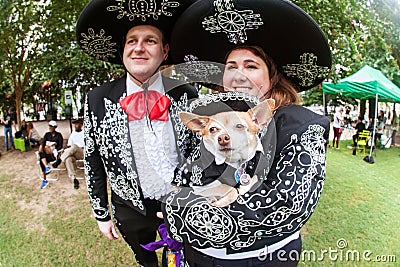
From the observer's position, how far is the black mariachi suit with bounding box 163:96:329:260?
33.2 inches

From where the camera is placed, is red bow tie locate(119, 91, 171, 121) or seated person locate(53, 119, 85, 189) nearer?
red bow tie locate(119, 91, 171, 121)

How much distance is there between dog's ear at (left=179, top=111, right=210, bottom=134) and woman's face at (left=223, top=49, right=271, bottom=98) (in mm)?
159

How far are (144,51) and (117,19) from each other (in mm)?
231

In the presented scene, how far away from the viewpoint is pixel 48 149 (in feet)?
20.2

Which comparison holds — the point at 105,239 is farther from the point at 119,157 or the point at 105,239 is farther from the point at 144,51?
the point at 144,51

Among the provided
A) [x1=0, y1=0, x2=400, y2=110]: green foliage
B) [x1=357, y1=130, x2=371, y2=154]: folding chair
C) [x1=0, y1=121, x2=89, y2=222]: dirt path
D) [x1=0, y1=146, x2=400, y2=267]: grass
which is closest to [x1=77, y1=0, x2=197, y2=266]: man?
[x1=0, y1=146, x2=400, y2=267]: grass

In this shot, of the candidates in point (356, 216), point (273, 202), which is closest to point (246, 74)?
point (273, 202)

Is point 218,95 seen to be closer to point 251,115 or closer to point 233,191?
point 251,115

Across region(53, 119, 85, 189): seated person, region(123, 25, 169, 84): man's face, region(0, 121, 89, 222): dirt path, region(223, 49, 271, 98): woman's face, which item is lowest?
region(0, 121, 89, 222): dirt path

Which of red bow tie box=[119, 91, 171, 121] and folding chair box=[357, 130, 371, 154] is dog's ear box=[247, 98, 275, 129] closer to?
red bow tie box=[119, 91, 171, 121]

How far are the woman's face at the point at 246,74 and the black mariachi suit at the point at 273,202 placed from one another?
155 mm

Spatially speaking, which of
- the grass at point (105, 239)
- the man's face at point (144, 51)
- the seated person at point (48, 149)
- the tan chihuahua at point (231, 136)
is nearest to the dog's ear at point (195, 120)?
the tan chihuahua at point (231, 136)

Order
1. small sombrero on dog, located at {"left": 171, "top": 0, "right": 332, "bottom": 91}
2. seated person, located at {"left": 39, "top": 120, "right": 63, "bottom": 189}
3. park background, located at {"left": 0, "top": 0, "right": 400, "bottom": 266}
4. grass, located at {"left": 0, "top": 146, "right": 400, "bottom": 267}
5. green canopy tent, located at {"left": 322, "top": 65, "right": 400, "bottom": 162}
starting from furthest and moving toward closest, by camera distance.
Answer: green canopy tent, located at {"left": 322, "top": 65, "right": 400, "bottom": 162} → seated person, located at {"left": 39, "top": 120, "right": 63, "bottom": 189} → park background, located at {"left": 0, "top": 0, "right": 400, "bottom": 266} → grass, located at {"left": 0, "top": 146, "right": 400, "bottom": 267} → small sombrero on dog, located at {"left": 171, "top": 0, "right": 332, "bottom": 91}

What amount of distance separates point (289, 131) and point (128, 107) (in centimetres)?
78
